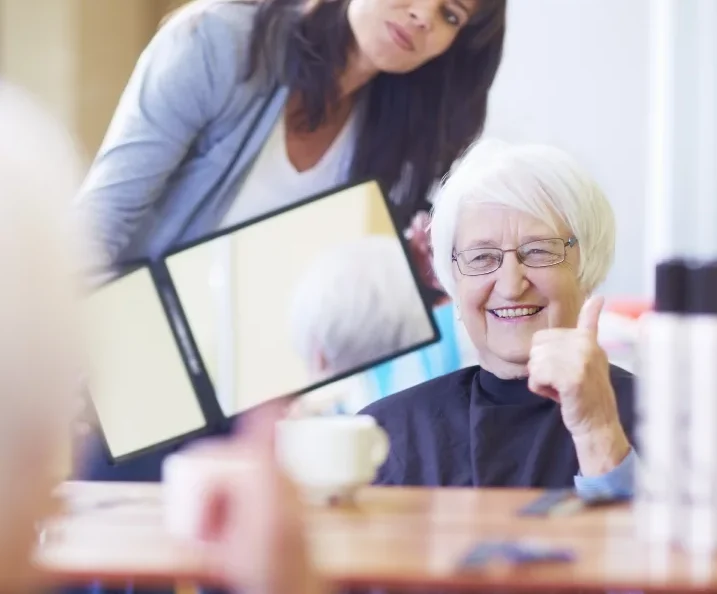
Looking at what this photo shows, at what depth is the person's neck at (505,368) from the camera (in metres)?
1.46

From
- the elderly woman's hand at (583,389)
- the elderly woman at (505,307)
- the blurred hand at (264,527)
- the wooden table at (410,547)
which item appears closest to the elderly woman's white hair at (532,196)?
the elderly woman at (505,307)

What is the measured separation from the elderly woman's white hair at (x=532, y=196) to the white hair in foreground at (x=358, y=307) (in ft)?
0.24

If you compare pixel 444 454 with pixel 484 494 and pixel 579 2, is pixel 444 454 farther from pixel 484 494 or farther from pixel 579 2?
pixel 579 2

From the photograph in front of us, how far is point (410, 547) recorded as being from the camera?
2.67 feet

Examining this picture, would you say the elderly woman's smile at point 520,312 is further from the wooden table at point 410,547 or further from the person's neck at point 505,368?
the wooden table at point 410,547

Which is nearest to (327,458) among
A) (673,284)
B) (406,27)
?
(673,284)

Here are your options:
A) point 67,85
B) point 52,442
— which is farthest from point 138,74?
point 52,442

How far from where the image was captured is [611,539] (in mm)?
843

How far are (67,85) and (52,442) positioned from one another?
1.25m

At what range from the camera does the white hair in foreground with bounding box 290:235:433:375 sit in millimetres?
1519

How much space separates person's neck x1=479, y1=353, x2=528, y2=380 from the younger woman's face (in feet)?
1.57

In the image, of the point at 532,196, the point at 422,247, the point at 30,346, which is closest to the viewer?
the point at 30,346

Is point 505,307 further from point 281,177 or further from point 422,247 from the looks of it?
point 281,177

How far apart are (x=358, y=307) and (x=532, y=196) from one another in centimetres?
32
